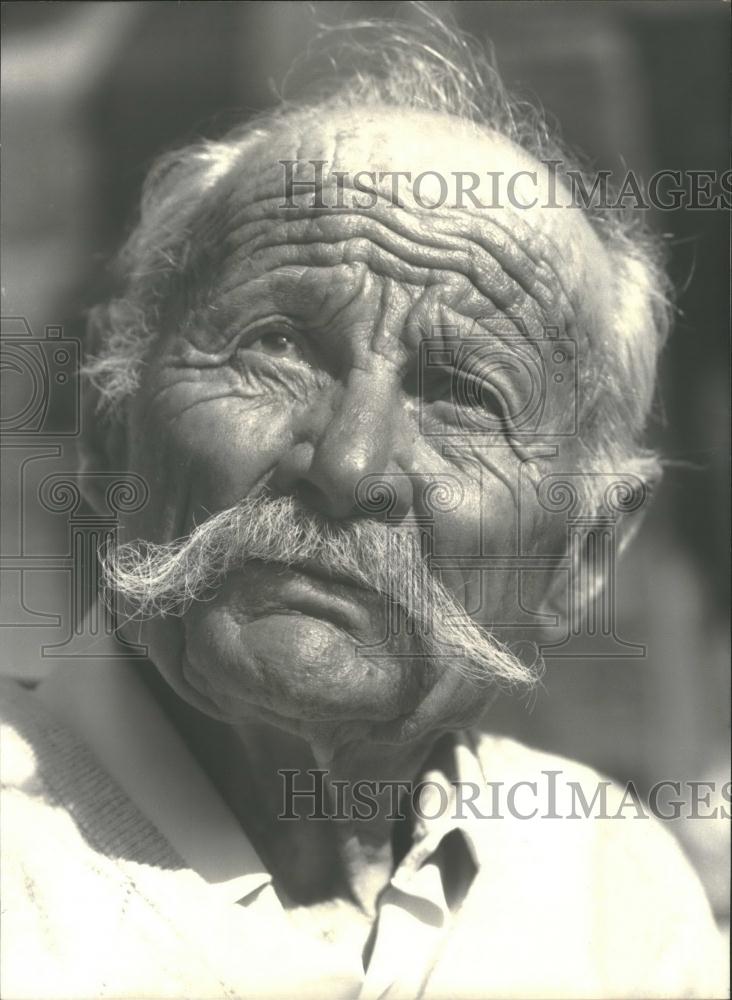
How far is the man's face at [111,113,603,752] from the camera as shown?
152 centimetres

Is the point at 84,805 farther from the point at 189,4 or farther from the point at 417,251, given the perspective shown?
the point at 189,4

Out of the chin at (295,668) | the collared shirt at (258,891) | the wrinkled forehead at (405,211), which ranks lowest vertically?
the collared shirt at (258,891)

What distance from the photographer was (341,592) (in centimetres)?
153

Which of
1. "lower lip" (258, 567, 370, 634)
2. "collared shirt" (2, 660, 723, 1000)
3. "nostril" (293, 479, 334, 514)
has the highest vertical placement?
"nostril" (293, 479, 334, 514)

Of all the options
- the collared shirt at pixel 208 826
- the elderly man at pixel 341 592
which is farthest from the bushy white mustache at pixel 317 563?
the collared shirt at pixel 208 826

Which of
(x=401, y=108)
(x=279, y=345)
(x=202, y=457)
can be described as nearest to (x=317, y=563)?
(x=202, y=457)

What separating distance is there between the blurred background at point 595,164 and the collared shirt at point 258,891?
22 centimetres

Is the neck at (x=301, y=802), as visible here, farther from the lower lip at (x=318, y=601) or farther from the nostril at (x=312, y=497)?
the nostril at (x=312, y=497)

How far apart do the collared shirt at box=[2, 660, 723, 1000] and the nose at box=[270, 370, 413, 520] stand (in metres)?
0.53

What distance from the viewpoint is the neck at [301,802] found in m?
1.77

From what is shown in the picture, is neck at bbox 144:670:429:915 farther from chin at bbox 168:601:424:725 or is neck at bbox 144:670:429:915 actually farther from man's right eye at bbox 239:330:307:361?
man's right eye at bbox 239:330:307:361

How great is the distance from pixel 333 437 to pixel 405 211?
1.30ft

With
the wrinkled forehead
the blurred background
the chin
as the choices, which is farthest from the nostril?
the blurred background

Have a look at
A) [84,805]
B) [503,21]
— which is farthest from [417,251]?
[84,805]
